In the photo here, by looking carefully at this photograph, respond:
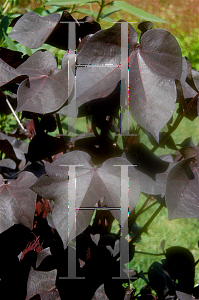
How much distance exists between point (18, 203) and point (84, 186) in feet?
0.54

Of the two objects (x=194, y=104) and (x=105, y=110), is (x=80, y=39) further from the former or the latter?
(x=194, y=104)

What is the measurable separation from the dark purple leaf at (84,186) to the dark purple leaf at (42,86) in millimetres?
132

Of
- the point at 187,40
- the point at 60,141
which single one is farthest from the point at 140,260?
the point at 187,40

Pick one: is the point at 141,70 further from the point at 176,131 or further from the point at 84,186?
the point at 176,131

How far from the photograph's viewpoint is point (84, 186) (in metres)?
0.62

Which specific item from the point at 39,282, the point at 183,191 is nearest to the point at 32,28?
the point at 183,191

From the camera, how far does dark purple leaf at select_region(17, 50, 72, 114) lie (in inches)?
21.6

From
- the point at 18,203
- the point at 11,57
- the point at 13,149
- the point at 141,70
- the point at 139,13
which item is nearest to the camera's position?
the point at 141,70

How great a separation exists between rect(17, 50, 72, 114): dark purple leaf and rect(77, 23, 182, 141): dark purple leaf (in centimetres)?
7

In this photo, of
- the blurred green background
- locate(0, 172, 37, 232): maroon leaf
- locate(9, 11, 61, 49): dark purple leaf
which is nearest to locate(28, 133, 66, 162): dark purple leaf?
locate(0, 172, 37, 232): maroon leaf

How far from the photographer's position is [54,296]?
28.9 inches

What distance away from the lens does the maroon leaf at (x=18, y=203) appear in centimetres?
64

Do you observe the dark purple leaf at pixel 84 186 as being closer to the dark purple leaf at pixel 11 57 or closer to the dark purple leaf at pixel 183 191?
the dark purple leaf at pixel 183 191

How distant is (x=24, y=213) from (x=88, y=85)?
13.0 inches
